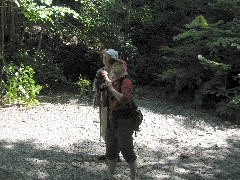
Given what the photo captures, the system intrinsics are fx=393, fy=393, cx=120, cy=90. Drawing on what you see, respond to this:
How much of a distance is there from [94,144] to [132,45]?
17.9 ft

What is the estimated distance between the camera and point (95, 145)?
21.1ft

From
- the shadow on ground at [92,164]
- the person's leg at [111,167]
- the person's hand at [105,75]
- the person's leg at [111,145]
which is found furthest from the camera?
the shadow on ground at [92,164]

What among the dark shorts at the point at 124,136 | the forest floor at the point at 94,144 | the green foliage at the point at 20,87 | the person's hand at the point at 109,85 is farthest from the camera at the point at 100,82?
the green foliage at the point at 20,87

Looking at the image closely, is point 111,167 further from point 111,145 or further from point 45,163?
point 45,163

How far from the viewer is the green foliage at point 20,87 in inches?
335

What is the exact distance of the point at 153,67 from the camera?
11.8m

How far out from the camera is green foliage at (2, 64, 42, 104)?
850 cm

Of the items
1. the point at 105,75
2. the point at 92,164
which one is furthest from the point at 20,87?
the point at 105,75

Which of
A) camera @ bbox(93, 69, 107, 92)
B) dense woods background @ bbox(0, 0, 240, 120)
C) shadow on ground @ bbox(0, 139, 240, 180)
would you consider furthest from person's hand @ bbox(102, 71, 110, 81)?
dense woods background @ bbox(0, 0, 240, 120)

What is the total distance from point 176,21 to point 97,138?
6.74 metres

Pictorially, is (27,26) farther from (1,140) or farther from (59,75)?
(1,140)

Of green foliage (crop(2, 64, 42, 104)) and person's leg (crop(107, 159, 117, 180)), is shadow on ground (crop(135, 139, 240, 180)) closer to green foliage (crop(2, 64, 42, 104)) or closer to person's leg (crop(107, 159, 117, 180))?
person's leg (crop(107, 159, 117, 180))

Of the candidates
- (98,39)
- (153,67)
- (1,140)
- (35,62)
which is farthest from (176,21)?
(1,140)

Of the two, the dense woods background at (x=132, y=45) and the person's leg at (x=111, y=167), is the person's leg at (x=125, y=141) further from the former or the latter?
the dense woods background at (x=132, y=45)
